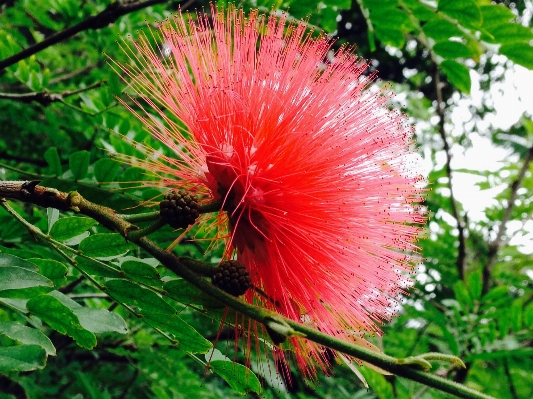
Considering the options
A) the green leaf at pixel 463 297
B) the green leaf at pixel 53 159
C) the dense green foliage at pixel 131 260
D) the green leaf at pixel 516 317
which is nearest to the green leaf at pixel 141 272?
the dense green foliage at pixel 131 260

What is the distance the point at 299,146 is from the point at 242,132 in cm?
19

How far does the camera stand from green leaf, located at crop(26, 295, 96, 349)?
1235 millimetres

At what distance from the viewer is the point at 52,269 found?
4.52ft

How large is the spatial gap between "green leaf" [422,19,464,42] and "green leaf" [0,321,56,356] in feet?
6.89

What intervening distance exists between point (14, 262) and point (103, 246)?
23cm

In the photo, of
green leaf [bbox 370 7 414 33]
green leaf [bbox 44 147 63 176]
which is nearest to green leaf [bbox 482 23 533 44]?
green leaf [bbox 370 7 414 33]

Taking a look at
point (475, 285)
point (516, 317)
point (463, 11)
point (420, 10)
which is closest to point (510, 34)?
point (463, 11)

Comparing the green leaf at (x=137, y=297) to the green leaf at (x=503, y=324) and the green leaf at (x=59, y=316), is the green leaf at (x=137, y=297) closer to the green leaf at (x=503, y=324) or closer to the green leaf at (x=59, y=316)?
the green leaf at (x=59, y=316)

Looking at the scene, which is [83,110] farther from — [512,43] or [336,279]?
[512,43]

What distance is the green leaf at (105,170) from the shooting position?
1959 mm

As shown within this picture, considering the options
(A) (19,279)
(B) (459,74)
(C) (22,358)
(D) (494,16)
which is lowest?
(C) (22,358)

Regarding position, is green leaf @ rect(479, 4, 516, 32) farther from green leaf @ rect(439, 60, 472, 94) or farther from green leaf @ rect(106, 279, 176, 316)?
green leaf @ rect(106, 279, 176, 316)

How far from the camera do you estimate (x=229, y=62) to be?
62.5 inches

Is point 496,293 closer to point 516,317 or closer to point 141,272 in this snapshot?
point 516,317
